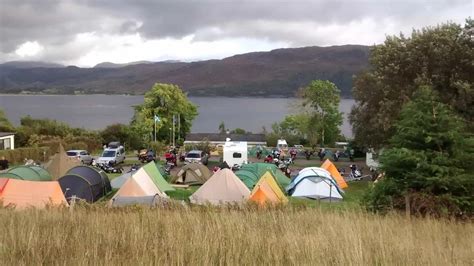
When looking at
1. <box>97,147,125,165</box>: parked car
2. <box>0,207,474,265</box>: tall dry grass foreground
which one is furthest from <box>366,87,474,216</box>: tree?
<box>97,147,125,165</box>: parked car

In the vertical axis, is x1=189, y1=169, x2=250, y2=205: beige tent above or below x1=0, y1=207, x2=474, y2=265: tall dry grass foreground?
below

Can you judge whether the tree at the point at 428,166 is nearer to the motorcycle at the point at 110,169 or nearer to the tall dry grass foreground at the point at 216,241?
the tall dry grass foreground at the point at 216,241

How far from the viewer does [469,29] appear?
24859 mm

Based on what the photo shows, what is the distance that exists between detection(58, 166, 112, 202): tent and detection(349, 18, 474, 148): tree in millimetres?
13363

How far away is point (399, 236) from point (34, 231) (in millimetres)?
3589

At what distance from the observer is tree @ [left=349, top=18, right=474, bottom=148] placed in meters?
24.5

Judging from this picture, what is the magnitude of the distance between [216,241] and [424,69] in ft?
75.6

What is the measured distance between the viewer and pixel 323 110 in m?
67.0

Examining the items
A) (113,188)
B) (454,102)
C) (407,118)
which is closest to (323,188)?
(454,102)

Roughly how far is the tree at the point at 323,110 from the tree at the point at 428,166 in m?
55.8

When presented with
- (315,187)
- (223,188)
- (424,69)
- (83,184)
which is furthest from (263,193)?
(424,69)

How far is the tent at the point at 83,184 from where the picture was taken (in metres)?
20.4

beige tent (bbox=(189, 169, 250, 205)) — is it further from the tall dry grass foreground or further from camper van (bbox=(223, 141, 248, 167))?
camper van (bbox=(223, 141, 248, 167))

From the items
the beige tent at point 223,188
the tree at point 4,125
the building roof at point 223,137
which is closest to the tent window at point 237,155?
the beige tent at point 223,188
